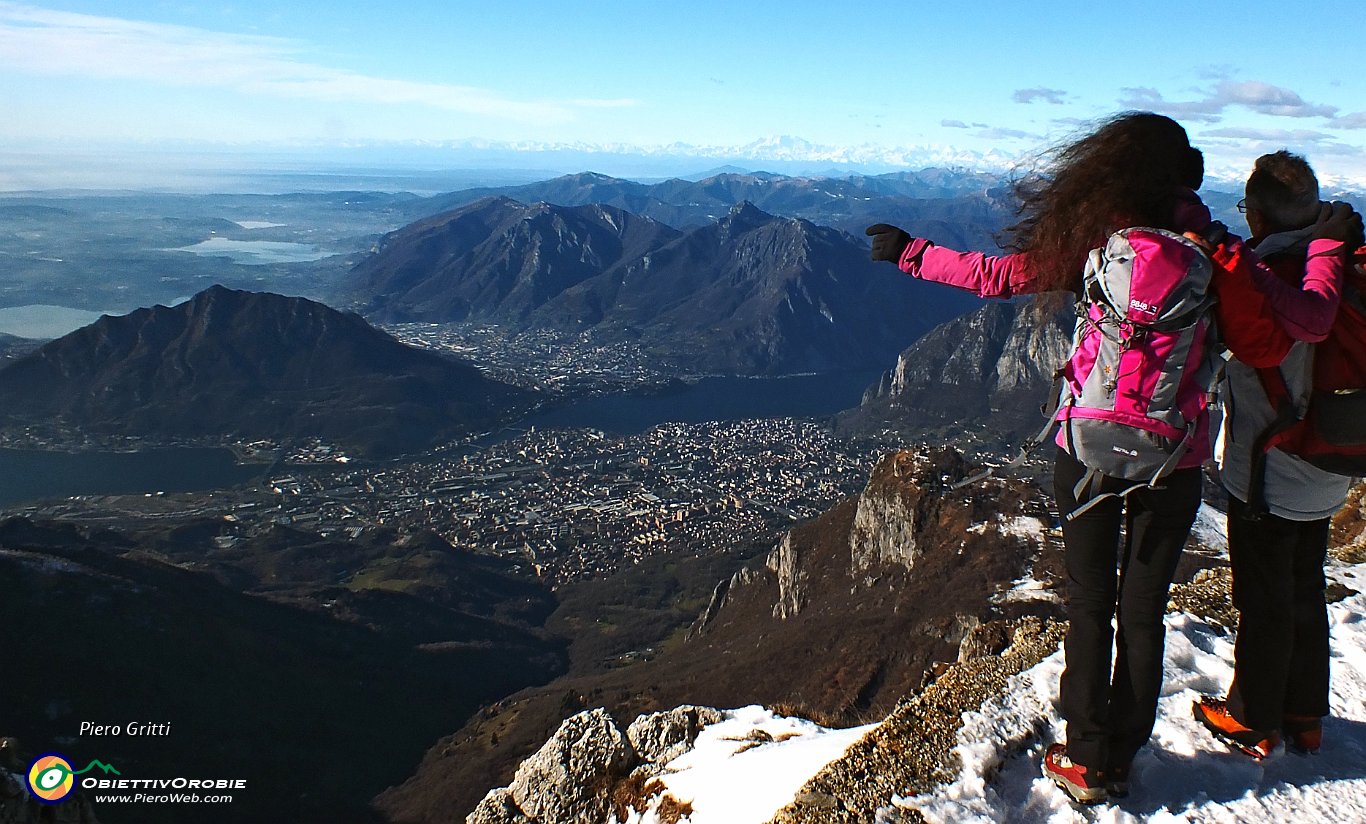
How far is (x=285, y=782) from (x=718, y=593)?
156 feet

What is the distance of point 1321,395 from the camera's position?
504 cm

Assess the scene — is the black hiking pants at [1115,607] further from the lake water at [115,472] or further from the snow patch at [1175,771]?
the lake water at [115,472]

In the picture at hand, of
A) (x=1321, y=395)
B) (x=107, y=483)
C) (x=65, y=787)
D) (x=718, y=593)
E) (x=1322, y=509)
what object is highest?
(x=1321, y=395)

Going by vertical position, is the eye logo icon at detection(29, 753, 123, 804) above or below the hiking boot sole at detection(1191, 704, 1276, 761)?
below

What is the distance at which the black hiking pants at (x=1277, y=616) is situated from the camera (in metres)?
5.55

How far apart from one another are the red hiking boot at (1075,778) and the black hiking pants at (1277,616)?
1338mm

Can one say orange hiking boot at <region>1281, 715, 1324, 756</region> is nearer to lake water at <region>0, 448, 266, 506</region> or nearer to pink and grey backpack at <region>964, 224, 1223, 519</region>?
pink and grey backpack at <region>964, 224, 1223, 519</region>

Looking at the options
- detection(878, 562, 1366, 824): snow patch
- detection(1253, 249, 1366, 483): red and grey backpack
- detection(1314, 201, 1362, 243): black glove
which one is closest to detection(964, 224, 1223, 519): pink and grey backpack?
detection(1253, 249, 1366, 483): red and grey backpack

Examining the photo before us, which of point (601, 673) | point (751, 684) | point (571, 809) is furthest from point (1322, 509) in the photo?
point (601, 673)

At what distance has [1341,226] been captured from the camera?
4855mm

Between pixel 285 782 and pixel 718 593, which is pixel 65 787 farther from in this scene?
pixel 718 593

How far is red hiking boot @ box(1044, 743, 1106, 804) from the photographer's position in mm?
5664

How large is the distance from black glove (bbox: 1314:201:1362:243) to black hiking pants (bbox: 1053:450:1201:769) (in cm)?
173

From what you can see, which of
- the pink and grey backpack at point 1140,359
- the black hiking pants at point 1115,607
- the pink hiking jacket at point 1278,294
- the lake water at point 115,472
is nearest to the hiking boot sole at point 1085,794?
the black hiking pants at point 1115,607
